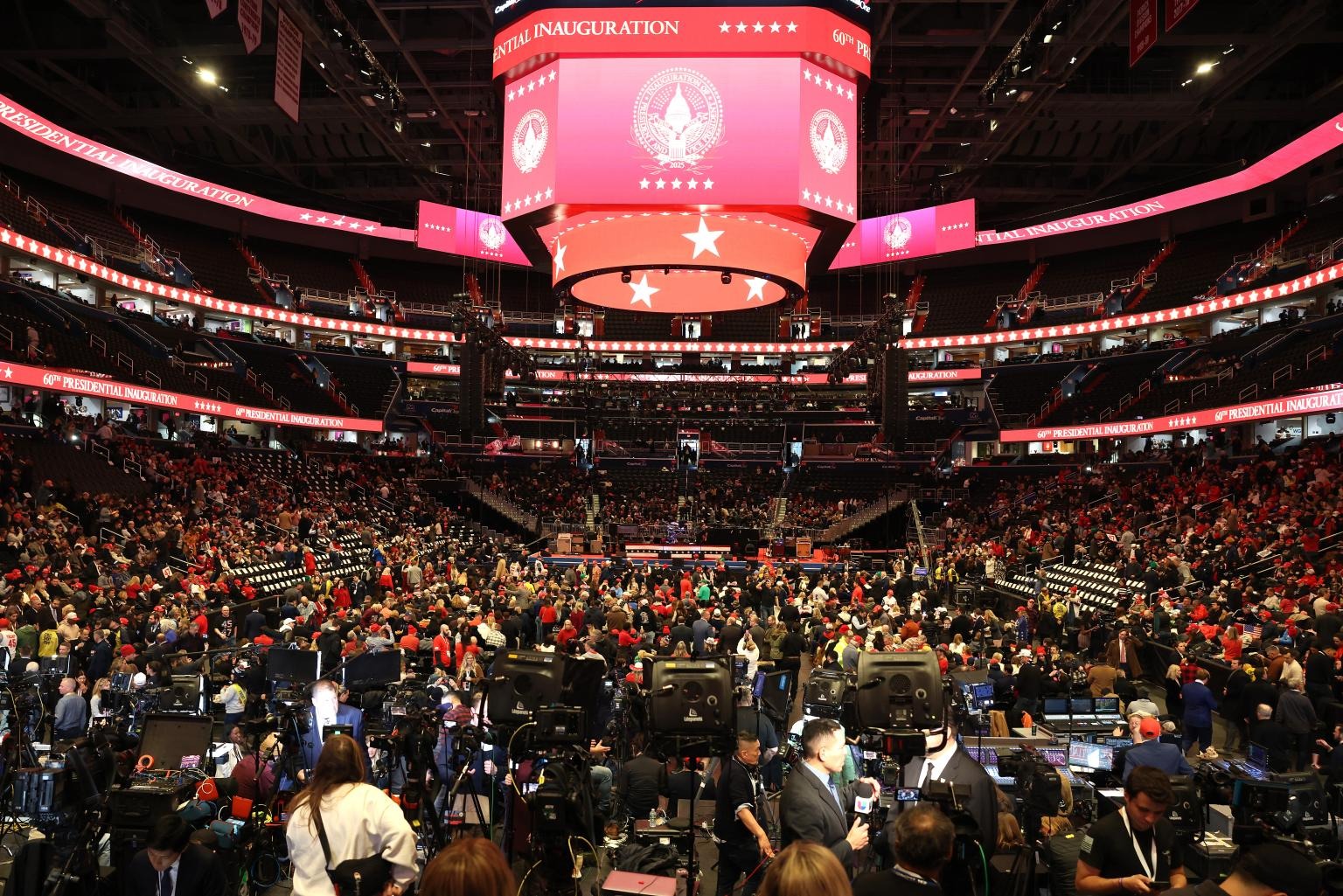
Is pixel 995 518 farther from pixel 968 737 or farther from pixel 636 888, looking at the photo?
pixel 636 888

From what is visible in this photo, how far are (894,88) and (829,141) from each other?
11700 millimetres

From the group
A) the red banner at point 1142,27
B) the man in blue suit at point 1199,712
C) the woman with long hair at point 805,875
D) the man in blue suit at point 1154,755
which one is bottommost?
the man in blue suit at point 1199,712

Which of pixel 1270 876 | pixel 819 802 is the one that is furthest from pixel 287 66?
pixel 1270 876

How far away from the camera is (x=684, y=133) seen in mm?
15852

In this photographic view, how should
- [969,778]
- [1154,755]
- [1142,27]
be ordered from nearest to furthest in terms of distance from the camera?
[969,778] → [1154,755] → [1142,27]

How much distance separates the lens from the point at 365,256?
4544 centimetres

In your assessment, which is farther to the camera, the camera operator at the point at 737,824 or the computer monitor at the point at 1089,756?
the computer monitor at the point at 1089,756

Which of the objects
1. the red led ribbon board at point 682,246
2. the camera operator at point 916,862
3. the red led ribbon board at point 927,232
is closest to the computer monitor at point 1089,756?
the camera operator at point 916,862

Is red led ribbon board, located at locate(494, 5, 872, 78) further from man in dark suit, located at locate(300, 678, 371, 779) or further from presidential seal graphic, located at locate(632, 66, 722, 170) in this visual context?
man in dark suit, located at locate(300, 678, 371, 779)

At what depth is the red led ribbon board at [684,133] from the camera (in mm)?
15734

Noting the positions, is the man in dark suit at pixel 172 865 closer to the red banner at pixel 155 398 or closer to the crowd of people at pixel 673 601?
the crowd of people at pixel 673 601

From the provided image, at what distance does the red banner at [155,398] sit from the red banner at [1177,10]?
25497mm

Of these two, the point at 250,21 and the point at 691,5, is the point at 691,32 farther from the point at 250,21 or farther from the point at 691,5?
the point at 250,21

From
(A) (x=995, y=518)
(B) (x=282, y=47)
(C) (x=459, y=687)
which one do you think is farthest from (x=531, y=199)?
(A) (x=995, y=518)
